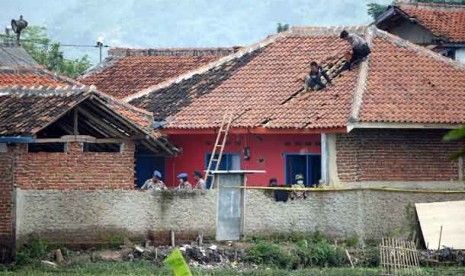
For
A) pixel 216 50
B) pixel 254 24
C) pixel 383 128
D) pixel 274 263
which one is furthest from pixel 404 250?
pixel 254 24

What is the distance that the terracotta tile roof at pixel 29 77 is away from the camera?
32781 mm

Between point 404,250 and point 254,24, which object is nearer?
point 404,250

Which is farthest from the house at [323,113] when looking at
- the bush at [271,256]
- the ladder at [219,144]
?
the bush at [271,256]

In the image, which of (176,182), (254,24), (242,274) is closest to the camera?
(242,274)

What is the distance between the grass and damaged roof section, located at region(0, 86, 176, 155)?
3.13m

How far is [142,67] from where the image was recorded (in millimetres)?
41594

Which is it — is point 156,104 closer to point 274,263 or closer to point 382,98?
point 382,98

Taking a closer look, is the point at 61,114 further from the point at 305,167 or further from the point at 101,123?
the point at 305,167

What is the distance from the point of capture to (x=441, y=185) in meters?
32.9

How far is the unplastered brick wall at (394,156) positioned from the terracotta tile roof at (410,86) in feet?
1.42

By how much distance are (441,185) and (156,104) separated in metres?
7.06

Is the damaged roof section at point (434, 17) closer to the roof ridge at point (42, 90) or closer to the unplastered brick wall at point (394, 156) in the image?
the unplastered brick wall at point (394, 156)

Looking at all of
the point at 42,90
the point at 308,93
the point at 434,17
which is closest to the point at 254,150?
the point at 308,93

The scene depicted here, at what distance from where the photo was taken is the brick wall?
27.4m
